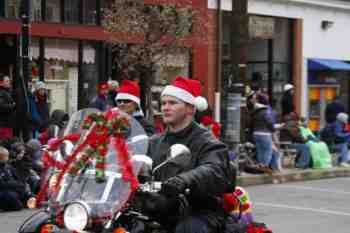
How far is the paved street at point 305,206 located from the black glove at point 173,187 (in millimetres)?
5908

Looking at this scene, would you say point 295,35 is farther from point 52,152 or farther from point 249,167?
point 52,152

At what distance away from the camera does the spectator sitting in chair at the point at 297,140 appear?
1873 cm

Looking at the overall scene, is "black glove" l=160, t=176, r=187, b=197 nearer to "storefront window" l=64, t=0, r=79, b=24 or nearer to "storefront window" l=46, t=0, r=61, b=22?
"storefront window" l=46, t=0, r=61, b=22

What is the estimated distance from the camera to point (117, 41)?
19.3 metres

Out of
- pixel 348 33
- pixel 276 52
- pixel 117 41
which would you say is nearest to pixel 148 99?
pixel 117 41

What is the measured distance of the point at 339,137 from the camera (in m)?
19.8

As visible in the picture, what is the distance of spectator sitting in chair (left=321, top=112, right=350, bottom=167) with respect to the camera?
64.9 feet

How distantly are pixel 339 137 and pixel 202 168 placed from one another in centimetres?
1482

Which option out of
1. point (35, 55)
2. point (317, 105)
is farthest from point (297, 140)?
point (317, 105)

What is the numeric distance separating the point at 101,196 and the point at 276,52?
23.3m

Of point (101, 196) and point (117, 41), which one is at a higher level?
point (117, 41)

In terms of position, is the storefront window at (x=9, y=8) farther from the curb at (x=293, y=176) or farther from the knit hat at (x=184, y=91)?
the knit hat at (x=184, y=91)

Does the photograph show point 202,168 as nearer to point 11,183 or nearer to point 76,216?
point 76,216

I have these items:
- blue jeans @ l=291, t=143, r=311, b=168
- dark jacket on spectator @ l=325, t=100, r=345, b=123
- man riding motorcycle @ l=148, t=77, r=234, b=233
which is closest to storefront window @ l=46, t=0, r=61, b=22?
blue jeans @ l=291, t=143, r=311, b=168
